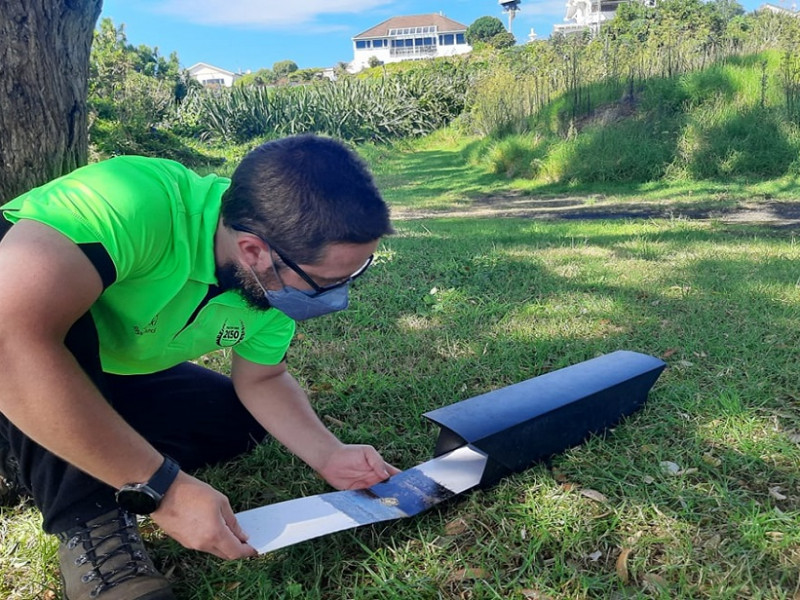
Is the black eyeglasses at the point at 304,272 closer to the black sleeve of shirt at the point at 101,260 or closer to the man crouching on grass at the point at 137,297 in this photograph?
the man crouching on grass at the point at 137,297

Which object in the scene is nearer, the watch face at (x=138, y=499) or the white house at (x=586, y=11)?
the watch face at (x=138, y=499)

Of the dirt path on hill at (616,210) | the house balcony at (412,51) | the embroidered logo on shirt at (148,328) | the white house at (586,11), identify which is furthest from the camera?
the house balcony at (412,51)

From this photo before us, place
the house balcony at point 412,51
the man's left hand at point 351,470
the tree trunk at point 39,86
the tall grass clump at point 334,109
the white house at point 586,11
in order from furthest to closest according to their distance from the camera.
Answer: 1. the house balcony at point 412,51
2. the white house at point 586,11
3. the tall grass clump at point 334,109
4. the tree trunk at point 39,86
5. the man's left hand at point 351,470

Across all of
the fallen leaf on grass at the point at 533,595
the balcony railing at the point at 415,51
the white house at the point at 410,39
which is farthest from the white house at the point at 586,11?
the fallen leaf on grass at the point at 533,595

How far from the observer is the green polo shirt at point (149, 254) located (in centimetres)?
114

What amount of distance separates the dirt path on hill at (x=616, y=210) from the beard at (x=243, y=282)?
4987 millimetres

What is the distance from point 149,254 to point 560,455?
4.08ft

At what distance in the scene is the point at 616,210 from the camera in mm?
6469

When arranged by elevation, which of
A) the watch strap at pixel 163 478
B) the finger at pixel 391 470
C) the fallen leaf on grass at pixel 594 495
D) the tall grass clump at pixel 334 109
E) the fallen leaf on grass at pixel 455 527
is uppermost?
the tall grass clump at pixel 334 109

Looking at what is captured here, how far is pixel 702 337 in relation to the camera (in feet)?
8.82

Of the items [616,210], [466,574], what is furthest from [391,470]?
[616,210]

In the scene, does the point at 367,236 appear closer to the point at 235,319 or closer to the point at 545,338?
the point at 235,319

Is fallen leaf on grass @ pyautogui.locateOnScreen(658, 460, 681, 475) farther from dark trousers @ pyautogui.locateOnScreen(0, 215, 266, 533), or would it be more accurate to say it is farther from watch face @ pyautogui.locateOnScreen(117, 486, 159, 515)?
watch face @ pyautogui.locateOnScreen(117, 486, 159, 515)

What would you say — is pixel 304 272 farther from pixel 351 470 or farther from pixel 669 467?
pixel 669 467
